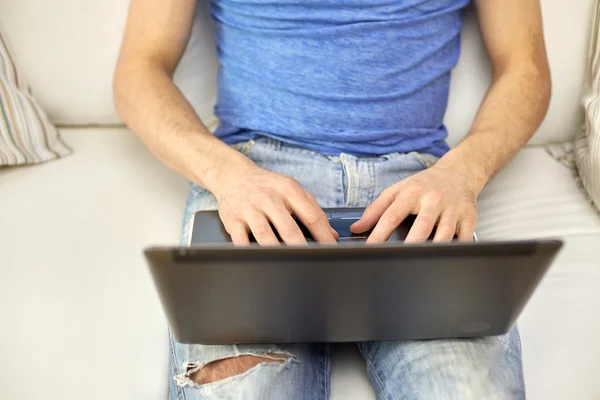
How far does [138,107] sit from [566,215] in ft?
2.53

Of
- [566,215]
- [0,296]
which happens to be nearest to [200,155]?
[0,296]

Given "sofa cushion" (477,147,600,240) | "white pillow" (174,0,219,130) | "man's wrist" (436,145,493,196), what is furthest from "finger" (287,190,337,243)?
"white pillow" (174,0,219,130)

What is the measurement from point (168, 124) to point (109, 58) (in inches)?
12.3

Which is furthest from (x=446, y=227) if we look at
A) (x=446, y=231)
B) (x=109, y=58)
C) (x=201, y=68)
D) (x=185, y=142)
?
(x=109, y=58)

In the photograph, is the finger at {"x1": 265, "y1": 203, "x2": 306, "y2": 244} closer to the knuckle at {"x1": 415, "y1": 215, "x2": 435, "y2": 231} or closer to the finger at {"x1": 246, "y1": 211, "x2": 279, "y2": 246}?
the finger at {"x1": 246, "y1": 211, "x2": 279, "y2": 246}

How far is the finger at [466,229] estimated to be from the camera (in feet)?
2.55

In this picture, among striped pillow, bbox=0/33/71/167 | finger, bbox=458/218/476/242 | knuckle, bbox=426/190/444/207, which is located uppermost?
knuckle, bbox=426/190/444/207

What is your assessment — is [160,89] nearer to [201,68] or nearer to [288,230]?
[201,68]

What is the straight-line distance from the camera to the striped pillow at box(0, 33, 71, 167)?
1102 millimetres

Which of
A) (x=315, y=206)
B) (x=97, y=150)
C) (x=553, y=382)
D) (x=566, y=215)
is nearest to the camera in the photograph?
(x=315, y=206)

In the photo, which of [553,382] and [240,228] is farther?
[553,382]

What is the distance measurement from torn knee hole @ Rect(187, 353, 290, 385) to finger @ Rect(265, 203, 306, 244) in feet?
0.48

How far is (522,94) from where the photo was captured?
3.43 ft

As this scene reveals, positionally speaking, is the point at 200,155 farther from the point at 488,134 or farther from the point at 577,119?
the point at 577,119
